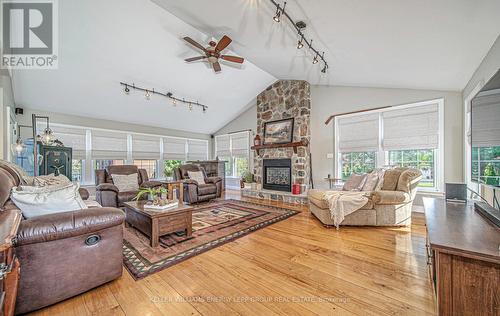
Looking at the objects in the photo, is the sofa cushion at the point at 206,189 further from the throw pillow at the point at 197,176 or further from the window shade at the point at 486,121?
the window shade at the point at 486,121

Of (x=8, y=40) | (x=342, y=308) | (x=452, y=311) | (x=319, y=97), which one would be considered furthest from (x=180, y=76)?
(x=452, y=311)

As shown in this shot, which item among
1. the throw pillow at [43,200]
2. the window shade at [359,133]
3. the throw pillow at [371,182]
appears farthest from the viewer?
the window shade at [359,133]

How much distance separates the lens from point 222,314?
1.42 meters

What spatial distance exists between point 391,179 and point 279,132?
3.09 metres

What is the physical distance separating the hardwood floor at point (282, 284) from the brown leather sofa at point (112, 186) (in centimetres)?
246

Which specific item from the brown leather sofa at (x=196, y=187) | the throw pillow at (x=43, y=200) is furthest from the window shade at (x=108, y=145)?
the throw pillow at (x=43, y=200)

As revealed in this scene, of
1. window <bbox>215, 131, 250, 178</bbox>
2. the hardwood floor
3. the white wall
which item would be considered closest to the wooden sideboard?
the hardwood floor

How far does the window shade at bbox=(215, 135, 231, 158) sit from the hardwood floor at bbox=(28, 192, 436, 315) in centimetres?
545

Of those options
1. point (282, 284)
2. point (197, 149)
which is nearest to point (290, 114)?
point (197, 149)

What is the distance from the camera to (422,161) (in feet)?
13.1

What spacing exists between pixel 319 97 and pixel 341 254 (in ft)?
13.6

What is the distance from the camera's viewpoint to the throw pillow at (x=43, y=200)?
1.54 metres

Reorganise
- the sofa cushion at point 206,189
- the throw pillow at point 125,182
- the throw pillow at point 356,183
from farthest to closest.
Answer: the sofa cushion at point 206,189 → the throw pillow at point 125,182 → the throw pillow at point 356,183

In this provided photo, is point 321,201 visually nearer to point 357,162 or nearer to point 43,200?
point 357,162
